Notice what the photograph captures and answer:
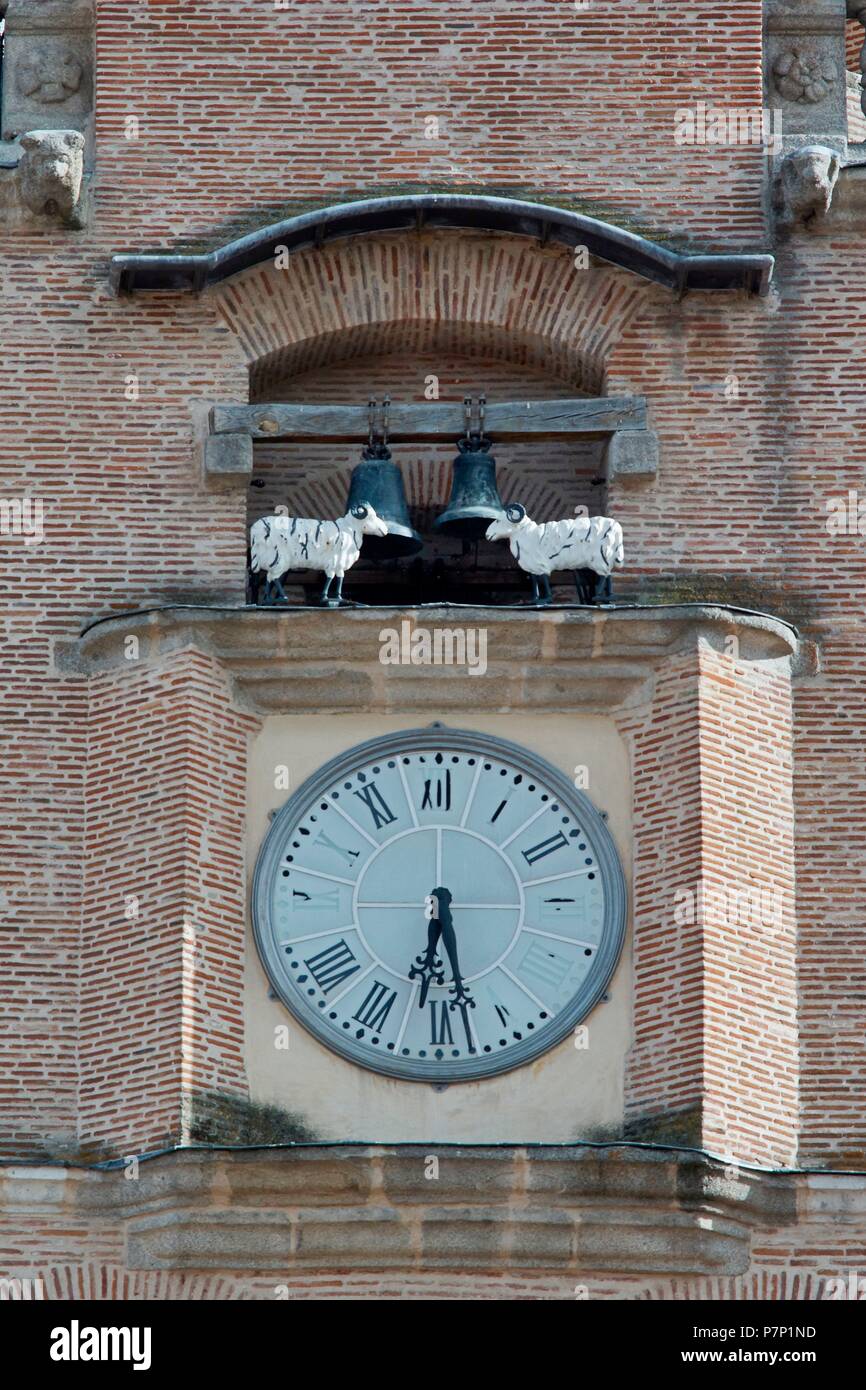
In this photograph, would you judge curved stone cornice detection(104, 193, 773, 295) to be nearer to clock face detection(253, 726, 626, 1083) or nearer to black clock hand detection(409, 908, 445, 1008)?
clock face detection(253, 726, 626, 1083)

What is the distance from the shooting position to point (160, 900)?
22.6 meters

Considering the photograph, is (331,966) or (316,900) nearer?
(331,966)

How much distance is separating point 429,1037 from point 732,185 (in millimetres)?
4521

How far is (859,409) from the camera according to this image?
78.5 feet

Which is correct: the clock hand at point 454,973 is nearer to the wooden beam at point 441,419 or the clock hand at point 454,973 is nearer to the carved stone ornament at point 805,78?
the wooden beam at point 441,419

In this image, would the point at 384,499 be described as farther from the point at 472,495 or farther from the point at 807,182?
the point at 807,182

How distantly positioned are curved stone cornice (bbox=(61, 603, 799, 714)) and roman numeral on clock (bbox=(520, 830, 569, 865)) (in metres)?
0.64

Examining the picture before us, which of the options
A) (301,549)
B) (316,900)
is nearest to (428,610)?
(301,549)

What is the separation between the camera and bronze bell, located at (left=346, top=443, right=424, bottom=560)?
23625 mm

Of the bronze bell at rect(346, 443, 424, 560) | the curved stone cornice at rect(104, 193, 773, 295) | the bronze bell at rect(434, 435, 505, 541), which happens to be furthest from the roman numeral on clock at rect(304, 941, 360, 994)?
the curved stone cornice at rect(104, 193, 773, 295)

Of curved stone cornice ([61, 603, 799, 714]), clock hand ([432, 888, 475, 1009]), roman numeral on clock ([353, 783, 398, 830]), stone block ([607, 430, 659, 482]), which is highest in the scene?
stone block ([607, 430, 659, 482])

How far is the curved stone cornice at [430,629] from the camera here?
23078 millimetres

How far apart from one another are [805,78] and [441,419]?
97.8 inches

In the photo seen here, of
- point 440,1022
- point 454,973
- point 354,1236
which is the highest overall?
point 454,973
